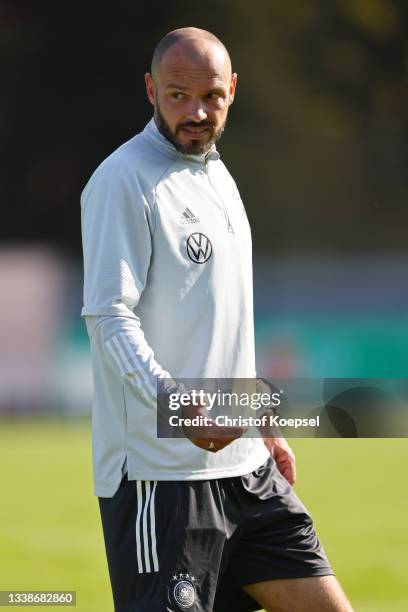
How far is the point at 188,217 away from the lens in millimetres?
2594

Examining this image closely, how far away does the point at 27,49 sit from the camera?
17.9 m

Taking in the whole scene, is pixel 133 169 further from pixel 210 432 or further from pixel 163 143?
pixel 210 432

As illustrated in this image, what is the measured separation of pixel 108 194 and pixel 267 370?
37.0ft

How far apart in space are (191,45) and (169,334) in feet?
2.19

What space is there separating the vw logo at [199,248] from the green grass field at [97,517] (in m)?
2.40

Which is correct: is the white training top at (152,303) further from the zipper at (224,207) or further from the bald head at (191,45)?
the bald head at (191,45)

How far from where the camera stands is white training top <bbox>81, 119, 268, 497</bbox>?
244cm

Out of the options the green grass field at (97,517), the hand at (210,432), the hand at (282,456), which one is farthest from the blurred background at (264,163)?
the hand at (210,432)

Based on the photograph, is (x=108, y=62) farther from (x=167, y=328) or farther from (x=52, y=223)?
(x=167, y=328)

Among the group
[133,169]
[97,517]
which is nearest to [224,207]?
[133,169]

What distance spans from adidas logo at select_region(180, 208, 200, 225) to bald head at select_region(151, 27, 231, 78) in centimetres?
34

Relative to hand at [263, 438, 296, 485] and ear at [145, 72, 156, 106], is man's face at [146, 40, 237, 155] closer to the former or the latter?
ear at [145, 72, 156, 106]

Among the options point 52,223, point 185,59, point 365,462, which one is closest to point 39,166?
point 52,223

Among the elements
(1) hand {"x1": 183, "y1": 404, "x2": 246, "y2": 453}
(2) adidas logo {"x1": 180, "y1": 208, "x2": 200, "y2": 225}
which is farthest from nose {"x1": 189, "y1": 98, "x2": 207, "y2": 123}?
(1) hand {"x1": 183, "y1": 404, "x2": 246, "y2": 453}
